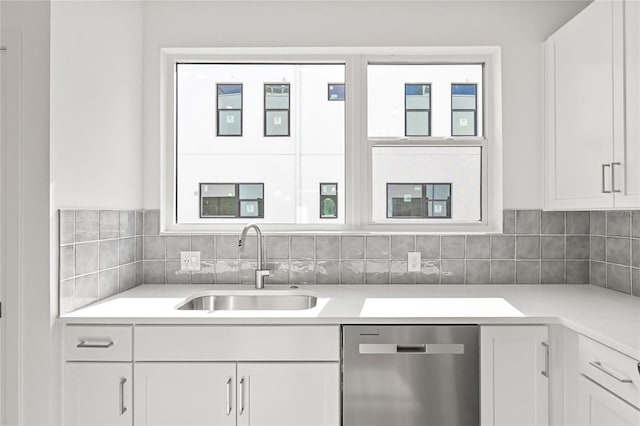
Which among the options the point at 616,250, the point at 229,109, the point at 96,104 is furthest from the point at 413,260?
the point at 96,104

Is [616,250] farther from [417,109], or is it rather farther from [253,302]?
[253,302]

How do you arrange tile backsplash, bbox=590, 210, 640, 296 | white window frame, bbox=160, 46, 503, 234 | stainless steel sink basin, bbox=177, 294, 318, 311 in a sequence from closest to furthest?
1. tile backsplash, bbox=590, 210, 640, 296
2. stainless steel sink basin, bbox=177, 294, 318, 311
3. white window frame, bbox=160, 46, 503, 234

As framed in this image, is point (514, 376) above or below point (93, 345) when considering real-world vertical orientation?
below

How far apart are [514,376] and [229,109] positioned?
6.56 feet

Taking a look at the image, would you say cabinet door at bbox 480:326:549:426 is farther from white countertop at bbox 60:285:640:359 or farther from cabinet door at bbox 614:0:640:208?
cabinet door at bbox 614:0:640:208

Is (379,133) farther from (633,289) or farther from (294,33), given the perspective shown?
(633,289)

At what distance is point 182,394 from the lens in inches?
73.4

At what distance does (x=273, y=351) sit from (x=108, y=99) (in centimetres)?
143

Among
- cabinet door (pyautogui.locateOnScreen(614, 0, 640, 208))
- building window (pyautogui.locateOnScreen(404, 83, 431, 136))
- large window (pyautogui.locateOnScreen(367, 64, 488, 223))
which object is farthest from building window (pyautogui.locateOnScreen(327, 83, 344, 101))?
cabinet door (pyautogui.locateOnScreen(614, 0, 640, 208))

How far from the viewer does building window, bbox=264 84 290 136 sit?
2.70 metres

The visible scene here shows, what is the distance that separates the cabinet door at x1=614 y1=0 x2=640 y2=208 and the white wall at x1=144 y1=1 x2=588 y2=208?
0.76m

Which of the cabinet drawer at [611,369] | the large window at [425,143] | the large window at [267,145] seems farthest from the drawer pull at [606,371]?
the large window at [267,145]

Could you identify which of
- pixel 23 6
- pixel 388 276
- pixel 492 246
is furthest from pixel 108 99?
pixel 492 246

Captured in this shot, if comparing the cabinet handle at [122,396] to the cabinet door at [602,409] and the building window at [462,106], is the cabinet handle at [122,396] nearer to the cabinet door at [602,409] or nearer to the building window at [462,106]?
the cabinet door at [602,409]
